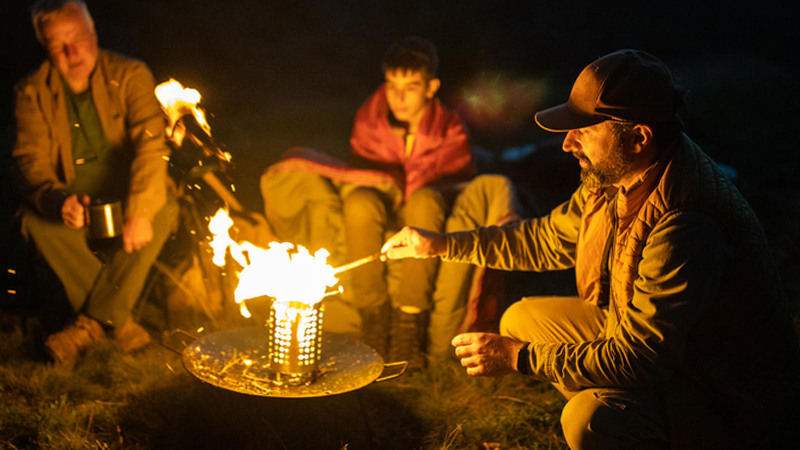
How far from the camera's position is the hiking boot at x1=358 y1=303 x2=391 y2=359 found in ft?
13.3

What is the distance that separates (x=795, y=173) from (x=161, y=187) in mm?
8029

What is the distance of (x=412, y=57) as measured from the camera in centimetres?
448

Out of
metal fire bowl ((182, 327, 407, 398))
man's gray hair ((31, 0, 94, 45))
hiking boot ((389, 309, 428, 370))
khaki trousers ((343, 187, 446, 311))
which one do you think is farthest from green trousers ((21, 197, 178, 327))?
hiking boot ((389, 309, 428, 370))

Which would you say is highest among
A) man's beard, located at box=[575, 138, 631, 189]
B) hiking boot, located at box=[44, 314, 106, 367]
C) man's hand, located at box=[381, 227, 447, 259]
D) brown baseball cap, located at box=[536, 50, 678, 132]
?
brown baseball cap, located at box=[536, 50, 678, 132]

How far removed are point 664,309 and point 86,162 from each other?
368 cm

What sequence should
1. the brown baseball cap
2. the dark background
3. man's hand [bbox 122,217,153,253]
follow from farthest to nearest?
the dark background → man's hand [bbox 122,217,153,253] → the brown baseball cap

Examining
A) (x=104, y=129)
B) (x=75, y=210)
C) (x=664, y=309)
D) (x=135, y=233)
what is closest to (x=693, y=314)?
(x=664, y=309)

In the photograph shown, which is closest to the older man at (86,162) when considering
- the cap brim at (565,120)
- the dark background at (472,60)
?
the cap brim at (565,120)

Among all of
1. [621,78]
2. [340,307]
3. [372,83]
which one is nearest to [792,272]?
[340,307]

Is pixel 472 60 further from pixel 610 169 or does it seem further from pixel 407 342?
pixel 610 169

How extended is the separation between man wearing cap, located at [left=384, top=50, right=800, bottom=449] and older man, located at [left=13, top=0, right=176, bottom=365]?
2529 mm

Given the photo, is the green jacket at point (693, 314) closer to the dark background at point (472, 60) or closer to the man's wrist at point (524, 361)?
the man's wrist at point (524, 361)

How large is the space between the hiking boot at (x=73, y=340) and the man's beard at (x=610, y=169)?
315 cm

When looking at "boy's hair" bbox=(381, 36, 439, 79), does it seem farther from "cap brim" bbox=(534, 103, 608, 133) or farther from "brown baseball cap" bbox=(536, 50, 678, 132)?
"brown baseball cap" bbox=(536, 50, 678, 132)
